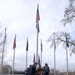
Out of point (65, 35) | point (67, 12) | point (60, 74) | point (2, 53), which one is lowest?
point (60, 74)

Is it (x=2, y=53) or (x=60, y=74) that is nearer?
(x=2, y=53)

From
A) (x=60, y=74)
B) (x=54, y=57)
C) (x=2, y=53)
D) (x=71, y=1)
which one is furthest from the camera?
(x=60, y=74)

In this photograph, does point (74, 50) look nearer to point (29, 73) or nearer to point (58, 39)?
point (58, 39)

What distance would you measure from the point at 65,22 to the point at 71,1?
3.25 meters

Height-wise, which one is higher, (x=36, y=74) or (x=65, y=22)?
(x=65, y=22)

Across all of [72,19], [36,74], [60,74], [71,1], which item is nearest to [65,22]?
[72,19]

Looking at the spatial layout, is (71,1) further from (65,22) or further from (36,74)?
(36,74)

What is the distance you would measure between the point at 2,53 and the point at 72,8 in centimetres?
1602

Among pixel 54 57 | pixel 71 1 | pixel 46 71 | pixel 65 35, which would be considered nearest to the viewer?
pixel 46 71

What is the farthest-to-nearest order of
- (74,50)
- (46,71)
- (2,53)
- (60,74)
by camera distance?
(60,74), (2,53), (74,50), (46,71)

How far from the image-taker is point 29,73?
18344mm

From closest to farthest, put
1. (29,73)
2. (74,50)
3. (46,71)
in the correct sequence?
(29,73) → (46,71) → (74,50)

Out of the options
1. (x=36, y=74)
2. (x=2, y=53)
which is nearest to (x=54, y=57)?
(x=2, y=53)

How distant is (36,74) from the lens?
1847 cm
